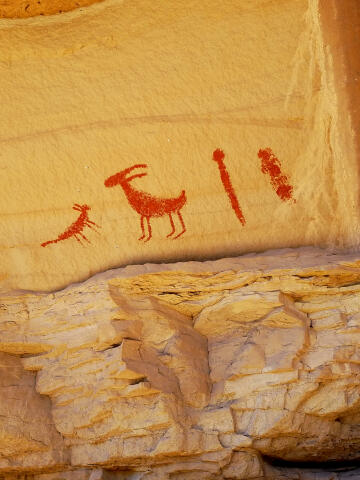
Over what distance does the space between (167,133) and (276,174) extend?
484 millimetres

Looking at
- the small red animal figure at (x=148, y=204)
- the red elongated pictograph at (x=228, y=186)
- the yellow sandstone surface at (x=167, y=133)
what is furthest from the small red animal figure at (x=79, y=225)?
the red elongated pictograph at (x=228, y=186)

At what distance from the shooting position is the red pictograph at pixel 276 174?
292 cm

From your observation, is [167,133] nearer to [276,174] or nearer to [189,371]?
[276,174]

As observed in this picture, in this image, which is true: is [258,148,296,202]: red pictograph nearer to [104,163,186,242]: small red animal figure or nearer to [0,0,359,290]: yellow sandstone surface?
[0,0,359,290]: yellow sandstone surface

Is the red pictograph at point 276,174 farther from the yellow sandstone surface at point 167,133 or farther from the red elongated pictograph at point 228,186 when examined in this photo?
the red elongated pictograph at point 228,186

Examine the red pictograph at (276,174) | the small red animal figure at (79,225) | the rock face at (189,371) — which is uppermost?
the red pictograph at (276,174)

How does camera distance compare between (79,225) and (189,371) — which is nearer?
(189,371)

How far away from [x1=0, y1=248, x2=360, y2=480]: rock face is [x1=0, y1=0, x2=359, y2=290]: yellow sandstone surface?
15cm

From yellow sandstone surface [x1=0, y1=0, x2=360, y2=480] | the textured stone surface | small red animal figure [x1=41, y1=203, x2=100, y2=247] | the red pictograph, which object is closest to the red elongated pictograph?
yellow sandstone surface [x1=0, y1=0, x2=360, y2=480]

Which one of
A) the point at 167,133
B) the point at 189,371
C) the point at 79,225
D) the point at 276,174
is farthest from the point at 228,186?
the point at 189,371

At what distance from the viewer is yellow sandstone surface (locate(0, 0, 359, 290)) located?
2.91 m

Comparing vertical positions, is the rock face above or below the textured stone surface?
below

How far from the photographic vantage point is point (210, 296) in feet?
9.59

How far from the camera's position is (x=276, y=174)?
2924mm
